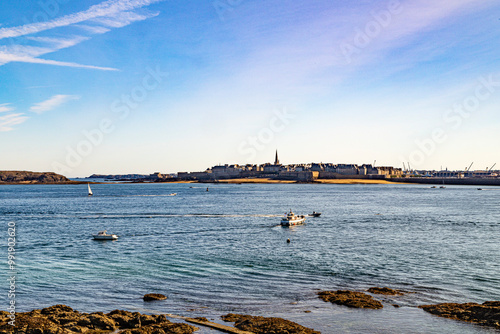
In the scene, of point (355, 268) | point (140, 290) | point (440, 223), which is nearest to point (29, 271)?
point (140, 290)

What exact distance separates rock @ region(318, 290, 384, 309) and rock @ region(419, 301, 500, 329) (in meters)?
2.81

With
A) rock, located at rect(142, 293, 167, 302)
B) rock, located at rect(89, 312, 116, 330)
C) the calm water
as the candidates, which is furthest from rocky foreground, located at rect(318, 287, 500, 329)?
rock, located at rect(89, 312, 116, 330)

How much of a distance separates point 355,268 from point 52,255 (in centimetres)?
2923

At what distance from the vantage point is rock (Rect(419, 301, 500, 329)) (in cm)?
2055

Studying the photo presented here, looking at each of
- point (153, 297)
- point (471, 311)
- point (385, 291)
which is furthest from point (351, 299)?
point (153, 297)

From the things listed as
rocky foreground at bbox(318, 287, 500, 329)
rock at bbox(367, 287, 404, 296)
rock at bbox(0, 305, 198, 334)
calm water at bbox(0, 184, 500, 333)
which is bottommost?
calm water at bbox(0, 184, 500, 333)

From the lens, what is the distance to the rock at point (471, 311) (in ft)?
67.4

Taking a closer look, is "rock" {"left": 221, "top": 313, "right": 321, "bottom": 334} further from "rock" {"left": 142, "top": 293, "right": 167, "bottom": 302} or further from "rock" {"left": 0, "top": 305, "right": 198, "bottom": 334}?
"rock" {"left": 142, "top": 293, "right": 167, "bottom": 302}

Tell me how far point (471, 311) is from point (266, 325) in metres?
11.4

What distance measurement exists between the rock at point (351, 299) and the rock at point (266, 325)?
4997 mm

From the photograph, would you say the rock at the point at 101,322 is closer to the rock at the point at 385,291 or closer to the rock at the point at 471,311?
the rock at the point at 385,291

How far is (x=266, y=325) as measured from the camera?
63.7ft

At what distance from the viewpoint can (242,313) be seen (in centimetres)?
2219

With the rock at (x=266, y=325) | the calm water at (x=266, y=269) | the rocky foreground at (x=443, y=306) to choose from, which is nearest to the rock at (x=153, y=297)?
the calm water at (x=266, y=269)
